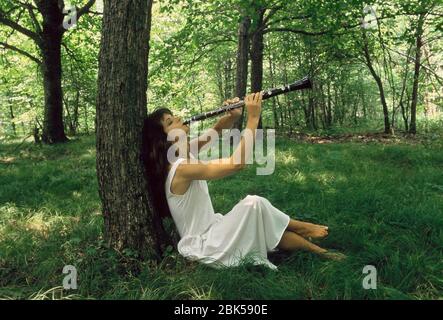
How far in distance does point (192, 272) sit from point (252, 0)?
248 inches

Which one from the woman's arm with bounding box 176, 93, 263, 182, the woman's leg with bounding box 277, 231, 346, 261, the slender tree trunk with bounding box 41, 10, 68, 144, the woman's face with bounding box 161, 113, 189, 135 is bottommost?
the woman's leg with bounding box 277, 231, 346, 261

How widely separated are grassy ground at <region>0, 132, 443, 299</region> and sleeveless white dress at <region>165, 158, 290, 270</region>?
0.14 meters

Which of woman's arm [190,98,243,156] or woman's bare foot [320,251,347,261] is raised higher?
woman's arm [190,98,243,156]

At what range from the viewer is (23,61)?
1677cm

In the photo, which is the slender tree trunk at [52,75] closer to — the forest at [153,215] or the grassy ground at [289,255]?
the forest at [153,215]

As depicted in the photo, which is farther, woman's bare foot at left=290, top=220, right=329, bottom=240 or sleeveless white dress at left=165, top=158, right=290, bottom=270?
woman's bare foot at left=290, top=220, right=329, bottom=240

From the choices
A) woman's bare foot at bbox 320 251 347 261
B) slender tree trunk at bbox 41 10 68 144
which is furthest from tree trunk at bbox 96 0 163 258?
slender tree trunk at bbox 41 10 68 144

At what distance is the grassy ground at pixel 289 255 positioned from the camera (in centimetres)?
279

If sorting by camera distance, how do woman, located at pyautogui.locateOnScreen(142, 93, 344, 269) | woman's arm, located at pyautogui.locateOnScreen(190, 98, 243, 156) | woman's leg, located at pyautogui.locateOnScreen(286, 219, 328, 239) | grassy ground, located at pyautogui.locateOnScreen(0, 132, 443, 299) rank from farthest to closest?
woman's arm, located at pyautogui.locateOnScreen(190, 98, 243, 156) → woman's leg, located at pyautogui.locateOnScreen(286, 219, 328, 239) → woman, located at pyautogui.locateOnScreen(142, 93, 344, 269) → grassy ground, located at pyautogui.locateOnScreen(0, 132, 443, 299)

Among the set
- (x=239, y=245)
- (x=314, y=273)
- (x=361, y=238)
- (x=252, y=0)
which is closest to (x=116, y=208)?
(x=239, y=245)

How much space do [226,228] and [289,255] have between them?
0.68 meters

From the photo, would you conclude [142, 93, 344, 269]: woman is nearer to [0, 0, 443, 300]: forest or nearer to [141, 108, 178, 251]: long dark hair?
[141, 108, 178, 251]: long dark hair

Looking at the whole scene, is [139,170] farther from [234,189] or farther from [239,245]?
[234,189]

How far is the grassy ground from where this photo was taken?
110 inches
